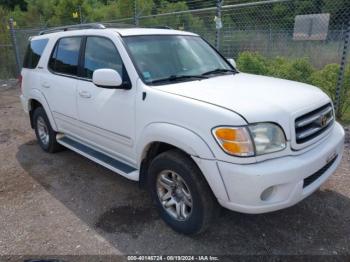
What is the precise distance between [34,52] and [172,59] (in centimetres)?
278

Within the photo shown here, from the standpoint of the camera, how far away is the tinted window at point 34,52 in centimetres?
507

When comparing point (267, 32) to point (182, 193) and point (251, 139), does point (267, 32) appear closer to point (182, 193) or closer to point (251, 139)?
point (182, 193)

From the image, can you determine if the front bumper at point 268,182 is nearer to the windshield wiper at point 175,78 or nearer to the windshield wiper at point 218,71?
the windshield wiper at point 175,78

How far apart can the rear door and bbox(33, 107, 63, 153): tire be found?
0.40 m

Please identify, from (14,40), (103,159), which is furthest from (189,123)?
(14,40)

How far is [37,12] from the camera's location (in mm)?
25781

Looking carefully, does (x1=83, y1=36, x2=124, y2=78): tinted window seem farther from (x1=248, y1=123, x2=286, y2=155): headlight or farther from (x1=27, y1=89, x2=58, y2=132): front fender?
(x1=248, y1=123, x2=286, y2=155): headlight

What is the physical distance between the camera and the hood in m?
2.64

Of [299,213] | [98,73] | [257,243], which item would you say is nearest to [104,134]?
[98,73]

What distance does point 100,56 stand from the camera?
3.84 meters

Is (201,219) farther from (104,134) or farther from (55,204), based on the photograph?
(55,204)

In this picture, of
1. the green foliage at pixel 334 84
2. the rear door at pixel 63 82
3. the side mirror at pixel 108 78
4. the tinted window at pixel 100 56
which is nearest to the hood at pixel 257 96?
the side mirror at pixel 108 78

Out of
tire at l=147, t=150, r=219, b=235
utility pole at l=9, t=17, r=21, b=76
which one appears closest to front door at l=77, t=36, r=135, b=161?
tire at l=147, t=150, r=219, b=235

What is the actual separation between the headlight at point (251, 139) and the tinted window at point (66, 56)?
2.45 meters
